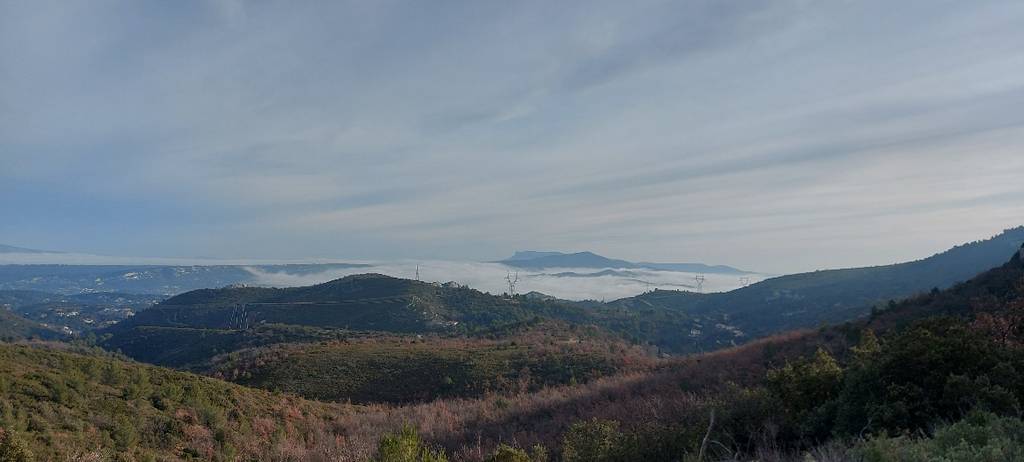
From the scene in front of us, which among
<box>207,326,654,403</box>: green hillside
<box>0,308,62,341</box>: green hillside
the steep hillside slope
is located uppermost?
<box>207,326,654,403</box>: green hillside

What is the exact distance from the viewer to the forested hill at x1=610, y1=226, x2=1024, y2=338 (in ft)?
301

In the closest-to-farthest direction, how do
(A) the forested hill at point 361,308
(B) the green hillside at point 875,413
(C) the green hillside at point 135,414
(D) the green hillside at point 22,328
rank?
(B) the green hillside at point 875,413
(C) the green hillside at point 135,414
(A) the forested hill at point 361,308
(D) the green hillside at point 22,328

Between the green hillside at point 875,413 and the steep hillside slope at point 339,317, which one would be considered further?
the steep hillside slope at point 339,317

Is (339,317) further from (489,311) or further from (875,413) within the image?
(875,413)

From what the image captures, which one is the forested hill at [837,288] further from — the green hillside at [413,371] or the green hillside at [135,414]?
the green hillside at [135,414]

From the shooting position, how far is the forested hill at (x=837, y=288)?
91875mm

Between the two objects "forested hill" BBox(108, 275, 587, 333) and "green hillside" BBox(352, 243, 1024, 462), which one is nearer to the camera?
"green hillside" BBox(352, 243, 1024, 462)

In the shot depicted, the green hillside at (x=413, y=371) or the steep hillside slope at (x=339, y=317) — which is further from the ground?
the green hillside at (x=413, y=371)

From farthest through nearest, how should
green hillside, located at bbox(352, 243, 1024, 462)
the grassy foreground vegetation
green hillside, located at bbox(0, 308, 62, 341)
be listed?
green hillside, located at bbox(0, 308, 62, 341) → the grassy foreground vegetation → green hillside, located at bbox(352, 243, 1024, 462)

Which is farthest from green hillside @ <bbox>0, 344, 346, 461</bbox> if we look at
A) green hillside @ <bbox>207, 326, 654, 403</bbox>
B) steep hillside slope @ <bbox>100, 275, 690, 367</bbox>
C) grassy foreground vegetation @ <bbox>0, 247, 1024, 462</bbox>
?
steep hillside slope @ <bbox>100, 275, 690, 367</bbox>

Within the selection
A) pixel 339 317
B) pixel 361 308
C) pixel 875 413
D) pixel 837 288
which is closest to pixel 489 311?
pixel 361 308

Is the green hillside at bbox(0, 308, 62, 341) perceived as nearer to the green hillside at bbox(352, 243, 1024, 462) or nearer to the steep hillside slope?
the steep hillside slope

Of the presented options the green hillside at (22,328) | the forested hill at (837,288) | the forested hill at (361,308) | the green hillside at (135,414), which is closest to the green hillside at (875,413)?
the green hillside at (135,414)

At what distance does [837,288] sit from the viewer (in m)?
109
